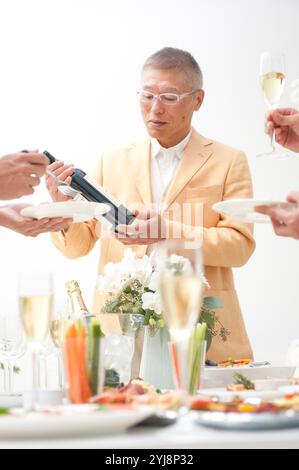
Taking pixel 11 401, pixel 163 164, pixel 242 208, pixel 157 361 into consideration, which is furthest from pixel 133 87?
pixel 11 401

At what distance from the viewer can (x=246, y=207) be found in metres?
1.43

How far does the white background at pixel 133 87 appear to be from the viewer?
4.54 meters

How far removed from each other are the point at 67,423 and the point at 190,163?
7.15 ft

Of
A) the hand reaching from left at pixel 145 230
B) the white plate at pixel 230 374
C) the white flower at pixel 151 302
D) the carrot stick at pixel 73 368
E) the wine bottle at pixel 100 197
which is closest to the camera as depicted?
the carrot stick at pixel 73 368

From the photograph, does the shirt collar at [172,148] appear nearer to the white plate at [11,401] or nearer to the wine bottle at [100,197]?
the wine bottle at [100,197]

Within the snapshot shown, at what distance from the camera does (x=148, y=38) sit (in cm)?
467

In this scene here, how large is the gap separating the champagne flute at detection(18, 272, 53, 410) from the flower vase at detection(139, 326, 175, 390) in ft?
2.38

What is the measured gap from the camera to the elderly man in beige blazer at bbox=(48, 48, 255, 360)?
2.66 m

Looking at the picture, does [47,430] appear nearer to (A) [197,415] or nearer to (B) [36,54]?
(A) [197,415]

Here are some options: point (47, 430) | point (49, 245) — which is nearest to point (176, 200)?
point (49, 245)

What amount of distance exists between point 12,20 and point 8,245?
139 cm

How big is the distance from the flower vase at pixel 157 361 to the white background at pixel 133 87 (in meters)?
2.77

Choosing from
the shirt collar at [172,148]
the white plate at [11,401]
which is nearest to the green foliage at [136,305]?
the white plate at [11,401]

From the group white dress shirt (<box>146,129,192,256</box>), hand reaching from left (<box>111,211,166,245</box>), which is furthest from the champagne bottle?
white dress shirt (<box>146,129,192,256</box>)
